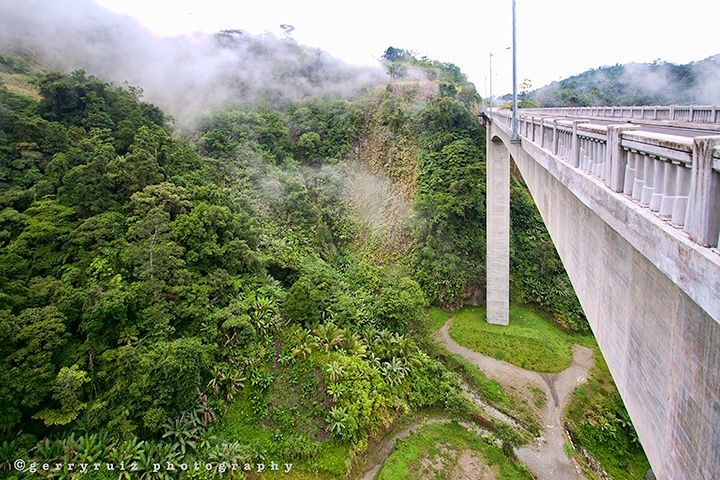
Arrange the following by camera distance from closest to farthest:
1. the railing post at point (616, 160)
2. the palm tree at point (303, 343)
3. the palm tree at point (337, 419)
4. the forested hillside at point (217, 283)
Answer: the railing post at point (616, 160) < the forested hillside at point (217, 283) < the palm tree at point (337, 419) < the palm tree at point (303, 343)

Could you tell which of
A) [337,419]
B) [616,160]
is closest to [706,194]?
[616,160]

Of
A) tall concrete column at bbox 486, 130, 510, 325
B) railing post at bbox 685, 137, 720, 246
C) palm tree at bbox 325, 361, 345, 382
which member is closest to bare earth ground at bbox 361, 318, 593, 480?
palm tree at bbox 325, 361, 345, 382

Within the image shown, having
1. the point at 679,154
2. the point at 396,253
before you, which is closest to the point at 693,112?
the point at 679,154

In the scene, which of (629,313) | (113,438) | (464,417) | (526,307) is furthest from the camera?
(526,307)

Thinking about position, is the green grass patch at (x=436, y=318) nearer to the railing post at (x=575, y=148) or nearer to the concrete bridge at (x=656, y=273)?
the concrete bridge at (x=656, y=273)

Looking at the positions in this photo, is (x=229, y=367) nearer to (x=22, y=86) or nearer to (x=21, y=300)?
(x=21, y=300)

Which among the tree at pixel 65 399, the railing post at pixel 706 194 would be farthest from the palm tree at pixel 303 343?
the railing post at pixel 706 194

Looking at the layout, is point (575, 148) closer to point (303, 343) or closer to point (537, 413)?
point (303, 343)
